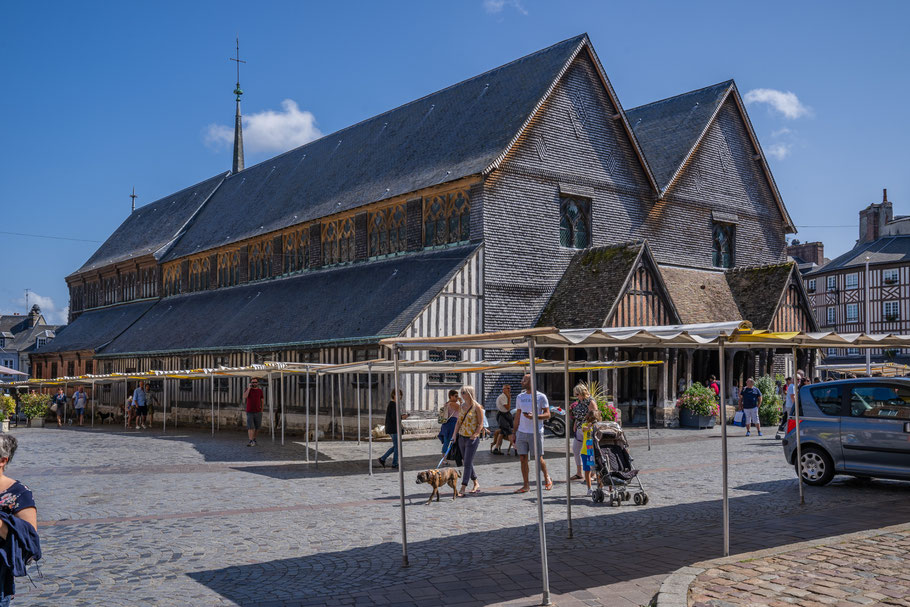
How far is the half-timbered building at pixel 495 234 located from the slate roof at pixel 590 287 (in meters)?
0.07

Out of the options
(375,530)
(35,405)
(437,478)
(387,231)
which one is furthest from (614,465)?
(35,405)

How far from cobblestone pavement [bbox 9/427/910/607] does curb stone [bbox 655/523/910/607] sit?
11.6 inches

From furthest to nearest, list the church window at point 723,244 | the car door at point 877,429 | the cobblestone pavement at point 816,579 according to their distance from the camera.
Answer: the church window at point 723,244 < the car door at point 877,429 < the cobblestone pavement at point 816,579

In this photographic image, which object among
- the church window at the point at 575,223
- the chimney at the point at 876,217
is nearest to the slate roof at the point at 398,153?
the church window at the point at 575,223

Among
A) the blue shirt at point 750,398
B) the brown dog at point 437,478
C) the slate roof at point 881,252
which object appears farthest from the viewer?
the slate roof at point 881,252

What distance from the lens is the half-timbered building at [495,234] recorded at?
24547 millimetres

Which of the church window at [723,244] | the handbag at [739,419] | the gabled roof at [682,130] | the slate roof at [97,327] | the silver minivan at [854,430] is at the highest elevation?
the gabled roof at [682,130]

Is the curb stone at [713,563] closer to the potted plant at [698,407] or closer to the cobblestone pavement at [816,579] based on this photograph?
the cobblestone pavement at [816,579]

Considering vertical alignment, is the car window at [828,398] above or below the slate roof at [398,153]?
below

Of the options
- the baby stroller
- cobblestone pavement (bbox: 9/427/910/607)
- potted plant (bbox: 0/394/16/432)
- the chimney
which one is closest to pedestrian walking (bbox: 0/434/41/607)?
cobblestone pavement (bbox: 9/427/910/607)

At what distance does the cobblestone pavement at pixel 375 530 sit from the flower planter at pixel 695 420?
327 inches

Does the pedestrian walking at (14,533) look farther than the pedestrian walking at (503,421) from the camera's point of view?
No

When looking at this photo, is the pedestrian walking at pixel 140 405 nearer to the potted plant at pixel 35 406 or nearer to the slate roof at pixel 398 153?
the potted plant at pixel 35 406

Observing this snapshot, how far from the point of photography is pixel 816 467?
1307 cm
